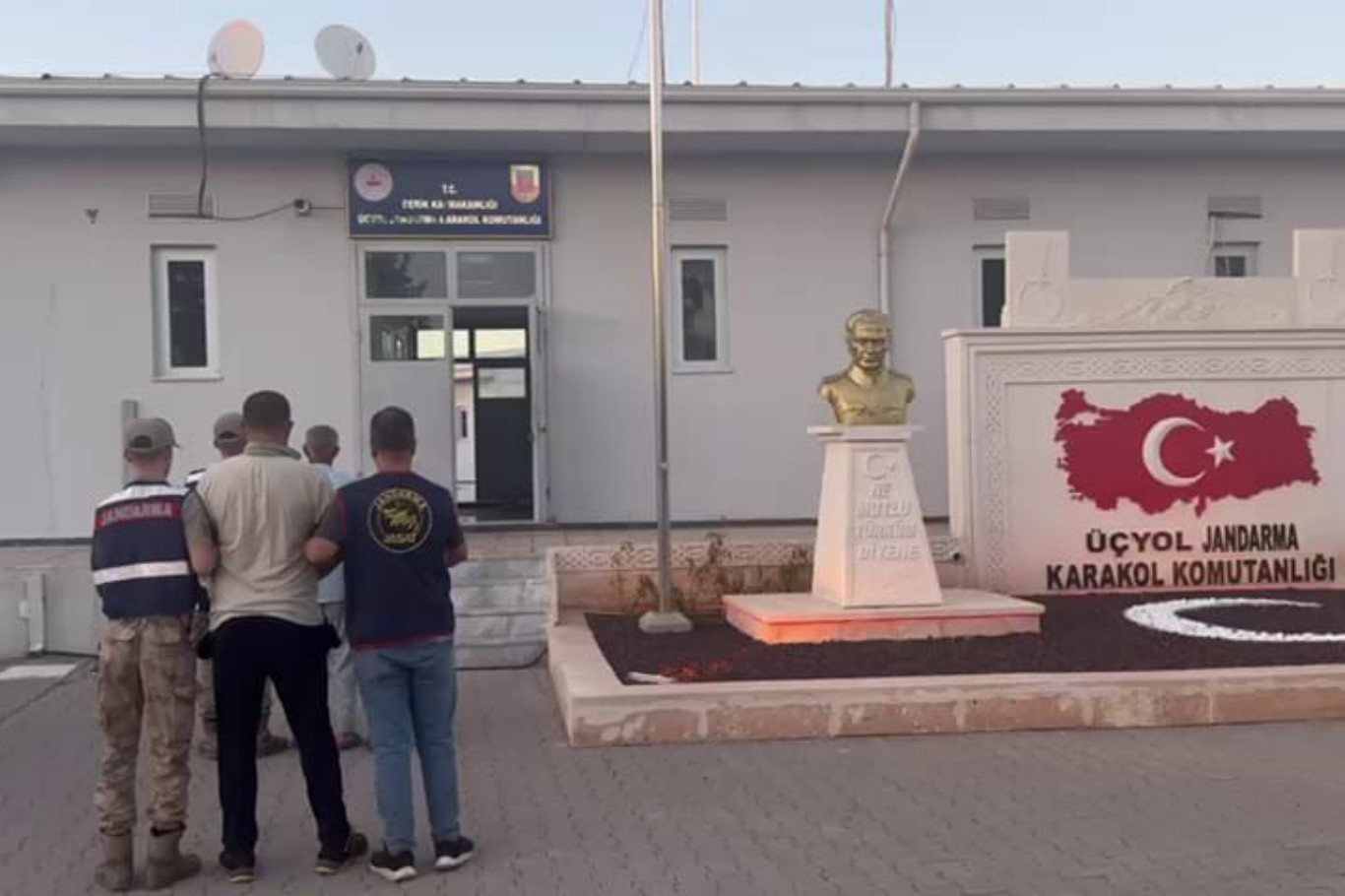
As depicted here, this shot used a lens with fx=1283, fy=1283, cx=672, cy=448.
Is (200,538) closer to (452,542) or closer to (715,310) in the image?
(452,542)

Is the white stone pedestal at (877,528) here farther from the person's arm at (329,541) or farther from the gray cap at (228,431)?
the person's arm at (329,541)

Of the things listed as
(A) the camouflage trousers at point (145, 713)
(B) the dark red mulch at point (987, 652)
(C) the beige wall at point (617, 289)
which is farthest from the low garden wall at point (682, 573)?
(A) the camouflage trousers at point (145, 713)

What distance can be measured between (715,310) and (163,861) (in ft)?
33.7

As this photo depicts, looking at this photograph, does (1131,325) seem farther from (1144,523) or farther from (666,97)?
(666,97)

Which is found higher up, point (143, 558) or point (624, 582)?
point (143, 558)

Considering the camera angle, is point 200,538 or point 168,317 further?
point 168,317

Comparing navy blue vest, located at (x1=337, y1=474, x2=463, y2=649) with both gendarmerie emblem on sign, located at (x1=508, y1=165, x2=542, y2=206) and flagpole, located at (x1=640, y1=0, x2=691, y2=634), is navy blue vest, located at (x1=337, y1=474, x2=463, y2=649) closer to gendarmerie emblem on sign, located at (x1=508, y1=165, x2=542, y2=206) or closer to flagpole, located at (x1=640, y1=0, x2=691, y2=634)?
flagpole, located at (x1=640, y1=0, x2=691, y2=634)

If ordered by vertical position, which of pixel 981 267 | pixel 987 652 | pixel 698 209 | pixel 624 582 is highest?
pixel 698 209

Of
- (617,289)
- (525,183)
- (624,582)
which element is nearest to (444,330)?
(525,183)

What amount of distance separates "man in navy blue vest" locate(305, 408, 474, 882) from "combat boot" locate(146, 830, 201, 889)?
0.77 meters

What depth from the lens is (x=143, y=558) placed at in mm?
5070

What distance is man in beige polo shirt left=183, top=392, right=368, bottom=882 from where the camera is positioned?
5.08m

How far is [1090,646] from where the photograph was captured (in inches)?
339

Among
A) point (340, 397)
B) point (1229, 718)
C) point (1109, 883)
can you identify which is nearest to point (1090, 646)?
point (1229, 718)
